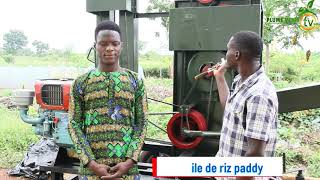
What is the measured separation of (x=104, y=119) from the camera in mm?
1727

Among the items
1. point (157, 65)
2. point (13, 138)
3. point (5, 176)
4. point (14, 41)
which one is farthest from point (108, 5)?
point (14, 41)

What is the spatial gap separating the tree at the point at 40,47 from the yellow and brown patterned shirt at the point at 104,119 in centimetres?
428

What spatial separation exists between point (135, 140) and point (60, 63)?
14.7 ft

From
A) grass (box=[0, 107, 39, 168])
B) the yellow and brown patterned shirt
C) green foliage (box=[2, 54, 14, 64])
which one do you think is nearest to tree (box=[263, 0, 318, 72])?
the yellow and brown patterned shirt

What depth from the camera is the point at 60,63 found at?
5.92 m

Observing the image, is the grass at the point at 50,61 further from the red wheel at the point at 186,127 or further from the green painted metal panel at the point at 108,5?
the red wheel at the point at 186,127

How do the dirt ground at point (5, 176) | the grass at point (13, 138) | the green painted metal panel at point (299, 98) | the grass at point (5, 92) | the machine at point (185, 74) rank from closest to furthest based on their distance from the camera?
the green painted metal panel at point (299, 98), the machine at point (185, 74), the dirt ground at point (5, 176), the grass at point (13, 138), the grass at point (5, 92)

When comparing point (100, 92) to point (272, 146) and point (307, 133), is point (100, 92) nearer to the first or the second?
point (272, 146)

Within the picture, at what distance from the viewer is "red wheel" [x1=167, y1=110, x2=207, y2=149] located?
2.97 meters

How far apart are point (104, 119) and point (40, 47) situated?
4502mm

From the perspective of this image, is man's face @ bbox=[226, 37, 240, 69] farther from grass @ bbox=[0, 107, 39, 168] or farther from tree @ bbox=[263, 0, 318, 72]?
grass @ bbox=[0, 107, 39, 168]

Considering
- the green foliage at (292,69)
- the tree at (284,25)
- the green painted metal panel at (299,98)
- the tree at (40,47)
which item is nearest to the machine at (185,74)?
the green painted metal panel at (299,98)

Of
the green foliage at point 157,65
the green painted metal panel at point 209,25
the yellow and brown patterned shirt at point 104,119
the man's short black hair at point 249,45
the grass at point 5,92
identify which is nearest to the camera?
the man's short black hair at point 249,45

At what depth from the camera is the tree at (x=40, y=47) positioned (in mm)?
5727
